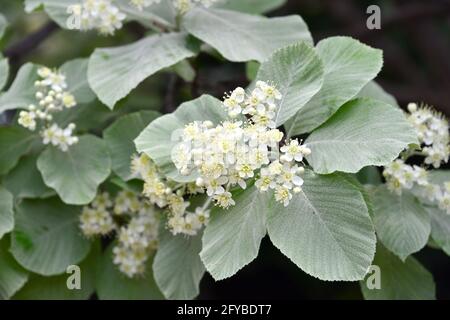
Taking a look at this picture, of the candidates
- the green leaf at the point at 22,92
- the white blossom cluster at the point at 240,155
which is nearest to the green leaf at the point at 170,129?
the white blossom cluster at the point at 240,155

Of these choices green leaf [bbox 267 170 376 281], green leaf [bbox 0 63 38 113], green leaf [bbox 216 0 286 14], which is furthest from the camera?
green leaf [bbox 216 0 286 14]

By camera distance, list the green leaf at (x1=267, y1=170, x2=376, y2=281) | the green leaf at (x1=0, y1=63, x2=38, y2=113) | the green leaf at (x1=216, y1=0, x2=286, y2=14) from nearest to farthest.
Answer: the green leaf at (x1=267, y1=170, x2=376, y2=281)
the green leaf at (x1=0, y1=63, x2=38, y2=113)
the green leaf at (x1=216, y1=0, x2=286, y2=14)

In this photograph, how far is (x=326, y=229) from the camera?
1.28 metres

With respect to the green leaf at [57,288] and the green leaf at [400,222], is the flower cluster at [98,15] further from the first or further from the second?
the green leaf at [400,222]

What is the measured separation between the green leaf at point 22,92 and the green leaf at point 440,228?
92cm

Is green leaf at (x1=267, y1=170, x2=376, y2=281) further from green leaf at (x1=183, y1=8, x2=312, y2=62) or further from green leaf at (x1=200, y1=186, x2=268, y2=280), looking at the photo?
green leaf at (x1=183, y1=8, x2=312, y2=62)

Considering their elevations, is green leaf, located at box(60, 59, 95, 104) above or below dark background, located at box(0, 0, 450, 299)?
above

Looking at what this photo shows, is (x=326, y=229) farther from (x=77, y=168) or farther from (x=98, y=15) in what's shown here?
(x=98, y=15)

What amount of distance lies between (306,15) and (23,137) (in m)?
2.11

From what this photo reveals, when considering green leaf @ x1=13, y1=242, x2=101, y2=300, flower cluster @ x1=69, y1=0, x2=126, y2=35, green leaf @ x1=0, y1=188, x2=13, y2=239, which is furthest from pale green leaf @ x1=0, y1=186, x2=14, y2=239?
flower cluster @ x1=69, y1=0, x2=126, y2=35

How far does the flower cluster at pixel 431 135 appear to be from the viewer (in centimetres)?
149

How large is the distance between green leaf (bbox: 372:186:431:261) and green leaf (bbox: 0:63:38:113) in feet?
2.62

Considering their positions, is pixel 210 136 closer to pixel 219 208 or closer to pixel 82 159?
pixel 219 208

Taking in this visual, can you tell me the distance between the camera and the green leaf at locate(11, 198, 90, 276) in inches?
62.6
